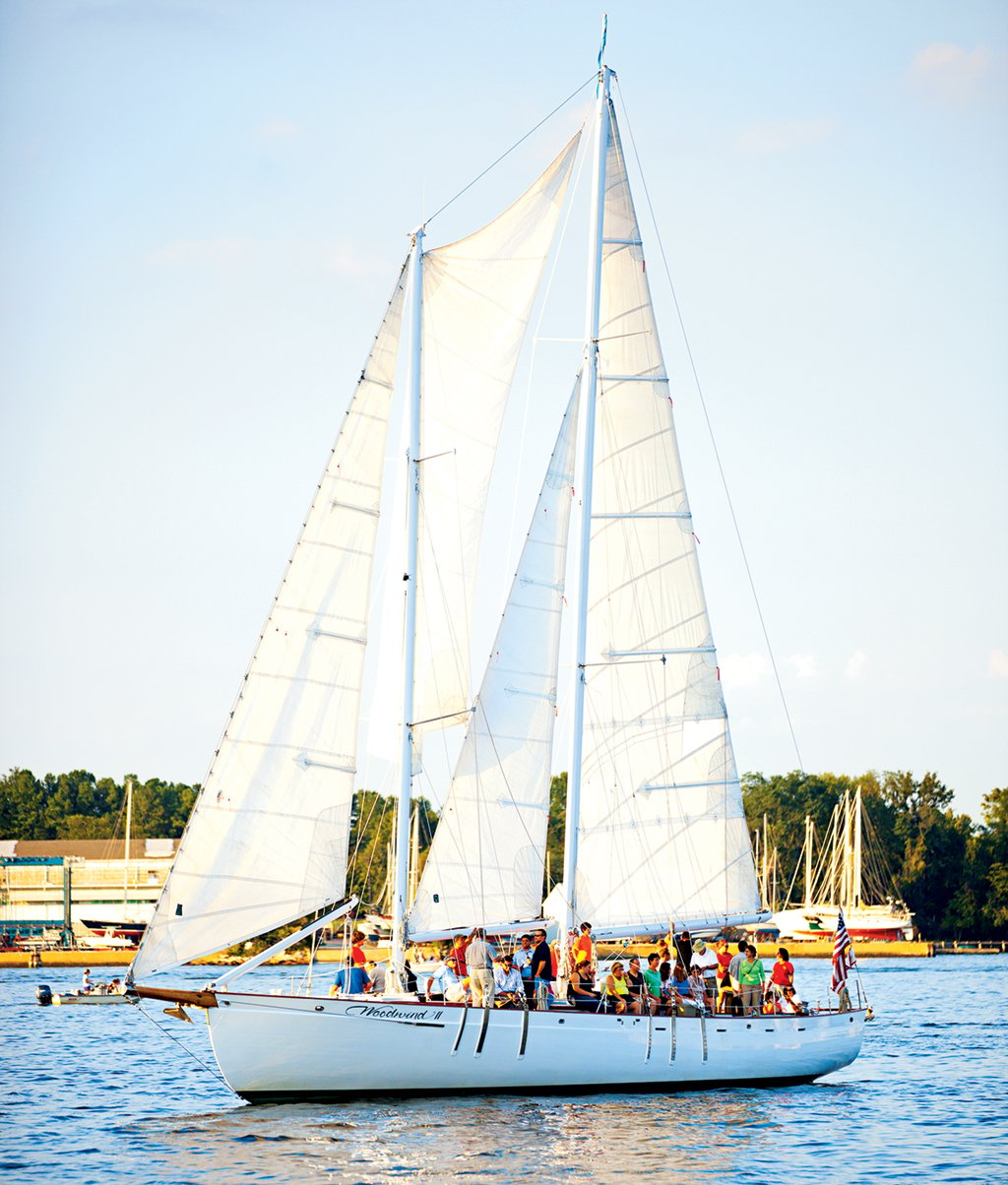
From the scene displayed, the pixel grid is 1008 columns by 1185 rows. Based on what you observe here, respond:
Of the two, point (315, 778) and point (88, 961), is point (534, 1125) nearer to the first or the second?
point (315, 778)

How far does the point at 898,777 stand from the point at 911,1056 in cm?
10157

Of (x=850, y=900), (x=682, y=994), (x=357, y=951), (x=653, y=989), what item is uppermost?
(x=850, y=900)

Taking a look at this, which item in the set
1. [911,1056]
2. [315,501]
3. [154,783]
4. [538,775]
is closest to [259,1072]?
[538,775]

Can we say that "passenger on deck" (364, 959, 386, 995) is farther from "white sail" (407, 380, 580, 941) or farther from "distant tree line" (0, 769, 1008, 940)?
"distant tree line" (0, 769, 1008, 940)

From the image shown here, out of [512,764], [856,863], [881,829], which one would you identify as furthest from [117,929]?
[512,764]

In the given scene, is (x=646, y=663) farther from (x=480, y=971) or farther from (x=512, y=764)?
(x=480, y=971)

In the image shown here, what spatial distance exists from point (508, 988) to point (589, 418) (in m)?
11.8

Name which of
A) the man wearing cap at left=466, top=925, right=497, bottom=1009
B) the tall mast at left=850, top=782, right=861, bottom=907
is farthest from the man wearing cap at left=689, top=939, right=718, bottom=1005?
the tall mast at left=850, top=782, right=861, bottom=907

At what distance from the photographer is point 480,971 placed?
2892 cm

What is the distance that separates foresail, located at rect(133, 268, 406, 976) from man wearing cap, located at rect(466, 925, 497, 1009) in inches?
108

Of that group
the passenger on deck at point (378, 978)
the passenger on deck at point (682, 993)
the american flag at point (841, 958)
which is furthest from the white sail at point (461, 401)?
the american flag at point (841, 958)

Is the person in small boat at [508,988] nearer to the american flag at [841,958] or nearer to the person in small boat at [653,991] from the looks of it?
the person in small boat at [653,991]

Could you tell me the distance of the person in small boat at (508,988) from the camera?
94.9 feet

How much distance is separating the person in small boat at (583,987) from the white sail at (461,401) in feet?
17.4
